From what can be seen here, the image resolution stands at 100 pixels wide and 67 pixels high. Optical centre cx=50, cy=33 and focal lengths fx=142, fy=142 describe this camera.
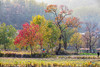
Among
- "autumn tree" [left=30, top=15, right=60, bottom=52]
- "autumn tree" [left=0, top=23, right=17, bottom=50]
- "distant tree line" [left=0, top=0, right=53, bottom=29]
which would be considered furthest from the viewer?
"distant tree line" [left=0, top=0, right=53, bottom=29]

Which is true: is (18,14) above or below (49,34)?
below

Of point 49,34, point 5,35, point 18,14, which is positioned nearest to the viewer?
point 49,34

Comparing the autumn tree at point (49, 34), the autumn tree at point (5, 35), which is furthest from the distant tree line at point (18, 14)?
the autumn tree at point (49, 34)

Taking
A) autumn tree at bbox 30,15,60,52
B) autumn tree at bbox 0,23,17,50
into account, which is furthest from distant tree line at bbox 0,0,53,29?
autumn tree at bbox 30,15,60,52

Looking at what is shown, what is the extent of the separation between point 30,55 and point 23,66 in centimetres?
1508

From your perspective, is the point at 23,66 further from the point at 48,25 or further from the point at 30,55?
the point at 48,25

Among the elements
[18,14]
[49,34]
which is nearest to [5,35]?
[49,34]

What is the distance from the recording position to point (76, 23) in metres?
43.5

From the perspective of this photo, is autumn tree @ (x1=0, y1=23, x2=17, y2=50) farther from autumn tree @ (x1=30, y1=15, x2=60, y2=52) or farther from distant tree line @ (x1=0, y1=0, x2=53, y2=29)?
distant tree line @ (x1=0, y1=0, x2=53, y2=29)

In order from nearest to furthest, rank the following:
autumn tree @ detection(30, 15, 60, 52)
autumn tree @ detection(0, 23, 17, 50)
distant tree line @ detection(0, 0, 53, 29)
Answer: autumn tree @ detection(30, 15, 60, 52) < autumn tree @ detection(0, 23, 17, 50) < distant tree line @ detection(0, 0, 53, 29)

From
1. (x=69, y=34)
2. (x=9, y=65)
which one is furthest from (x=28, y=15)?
(x=9, y=65)

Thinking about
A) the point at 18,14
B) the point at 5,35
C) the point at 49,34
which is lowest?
the point at 18,14

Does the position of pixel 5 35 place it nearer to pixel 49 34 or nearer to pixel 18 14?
→ pixel 49 34

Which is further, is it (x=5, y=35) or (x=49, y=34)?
(x=5, y=35)
